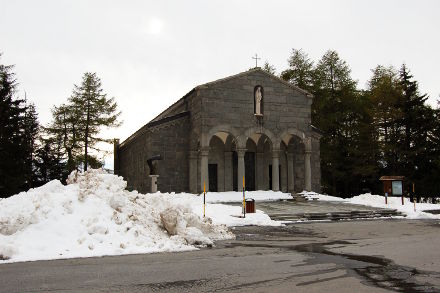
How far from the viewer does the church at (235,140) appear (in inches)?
1135

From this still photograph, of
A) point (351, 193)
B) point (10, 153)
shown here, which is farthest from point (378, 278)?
point (351, 193)

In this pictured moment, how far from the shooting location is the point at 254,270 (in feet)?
24.9

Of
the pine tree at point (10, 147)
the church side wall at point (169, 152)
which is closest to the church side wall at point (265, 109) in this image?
the church side wall at point (169, 152)

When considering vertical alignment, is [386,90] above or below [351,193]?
above

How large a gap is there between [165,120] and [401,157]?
20.8m

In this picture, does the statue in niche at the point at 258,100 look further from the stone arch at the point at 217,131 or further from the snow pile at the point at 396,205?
the snow pile at the point at 396,205

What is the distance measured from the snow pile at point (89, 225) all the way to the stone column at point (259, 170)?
18.2 metres

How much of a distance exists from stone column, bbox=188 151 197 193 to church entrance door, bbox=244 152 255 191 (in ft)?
14.0

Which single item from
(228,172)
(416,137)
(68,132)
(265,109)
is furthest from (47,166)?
(416,137)

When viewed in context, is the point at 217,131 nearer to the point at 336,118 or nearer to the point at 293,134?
the point at 293,134

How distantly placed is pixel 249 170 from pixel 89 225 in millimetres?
21759

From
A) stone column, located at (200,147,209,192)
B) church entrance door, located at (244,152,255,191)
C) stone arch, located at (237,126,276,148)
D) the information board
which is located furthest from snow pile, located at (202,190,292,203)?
the information board

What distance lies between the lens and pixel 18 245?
957 centimetres

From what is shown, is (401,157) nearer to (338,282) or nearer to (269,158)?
(269,158)
